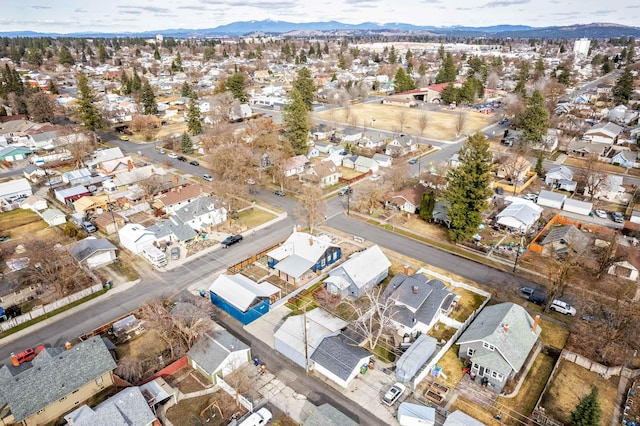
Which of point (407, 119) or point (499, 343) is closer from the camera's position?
point (499, 343)

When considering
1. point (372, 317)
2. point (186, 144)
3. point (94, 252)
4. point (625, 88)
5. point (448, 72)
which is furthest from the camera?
point (448, 72)

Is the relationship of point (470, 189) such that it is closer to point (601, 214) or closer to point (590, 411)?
point (601, 214)

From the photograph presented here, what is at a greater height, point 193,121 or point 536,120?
point 536,120

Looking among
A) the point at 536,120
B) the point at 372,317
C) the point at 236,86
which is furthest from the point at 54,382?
the point at 236,86

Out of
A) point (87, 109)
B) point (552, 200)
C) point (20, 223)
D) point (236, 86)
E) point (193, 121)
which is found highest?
point (236, 86)

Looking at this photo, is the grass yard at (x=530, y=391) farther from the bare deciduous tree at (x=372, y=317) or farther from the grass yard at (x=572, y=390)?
the bare deciduous tree at (x=372, y=317)

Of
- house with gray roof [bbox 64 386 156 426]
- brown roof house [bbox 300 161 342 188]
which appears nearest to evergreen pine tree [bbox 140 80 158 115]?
brown roof house [bbox 300 161 342 188]
